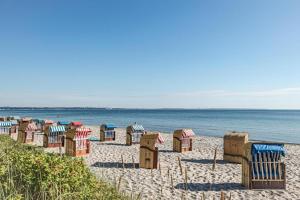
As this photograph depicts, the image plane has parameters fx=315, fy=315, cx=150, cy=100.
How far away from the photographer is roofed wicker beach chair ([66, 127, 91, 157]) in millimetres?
15125

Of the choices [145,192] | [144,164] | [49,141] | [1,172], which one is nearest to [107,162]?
[144,164]

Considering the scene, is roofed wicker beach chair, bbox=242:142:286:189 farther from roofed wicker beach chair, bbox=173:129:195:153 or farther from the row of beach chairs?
roofed wicker beach chair, bbox=173:129:195:153

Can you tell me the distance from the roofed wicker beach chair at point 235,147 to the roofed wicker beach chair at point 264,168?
4.17 metres

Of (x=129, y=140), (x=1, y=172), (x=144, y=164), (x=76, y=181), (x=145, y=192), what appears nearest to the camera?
(x=1, y=172)

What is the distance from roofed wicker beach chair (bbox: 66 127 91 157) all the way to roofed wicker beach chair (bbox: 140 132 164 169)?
3.97 m

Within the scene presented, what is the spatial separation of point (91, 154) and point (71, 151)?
109cm

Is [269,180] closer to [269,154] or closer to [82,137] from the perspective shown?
[269,154]

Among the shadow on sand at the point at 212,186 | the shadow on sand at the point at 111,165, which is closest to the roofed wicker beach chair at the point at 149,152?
the shadow on sand at the point at 111,165

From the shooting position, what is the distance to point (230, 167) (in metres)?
13.0

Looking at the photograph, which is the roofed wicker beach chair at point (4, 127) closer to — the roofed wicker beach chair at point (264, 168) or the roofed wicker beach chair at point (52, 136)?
the roofed wicker beach chair at point (52, 136)

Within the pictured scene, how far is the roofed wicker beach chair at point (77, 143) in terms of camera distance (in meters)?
15.1

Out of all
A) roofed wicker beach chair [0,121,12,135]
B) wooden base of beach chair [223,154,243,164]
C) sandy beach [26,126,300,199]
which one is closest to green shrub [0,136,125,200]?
sandy beach [26,126,300,199]

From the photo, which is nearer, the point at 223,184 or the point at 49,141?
the point at 223,184

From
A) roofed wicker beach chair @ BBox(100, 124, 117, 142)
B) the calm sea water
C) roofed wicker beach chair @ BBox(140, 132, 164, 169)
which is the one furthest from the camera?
the calm sea water
